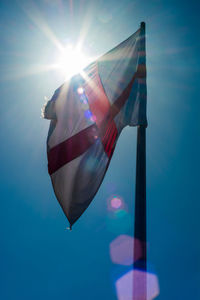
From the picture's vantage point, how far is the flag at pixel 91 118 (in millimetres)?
5496

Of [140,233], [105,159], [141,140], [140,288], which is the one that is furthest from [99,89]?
[140,288]

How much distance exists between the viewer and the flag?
5.50m

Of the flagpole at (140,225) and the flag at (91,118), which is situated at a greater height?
the flag at (91,118)

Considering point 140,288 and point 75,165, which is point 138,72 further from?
point 140,288

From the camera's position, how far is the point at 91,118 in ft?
20.6

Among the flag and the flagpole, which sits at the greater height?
the flag

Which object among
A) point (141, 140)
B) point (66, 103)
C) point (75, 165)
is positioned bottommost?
point (75, 165)

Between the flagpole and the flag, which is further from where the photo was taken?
the flag

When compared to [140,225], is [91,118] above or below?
above

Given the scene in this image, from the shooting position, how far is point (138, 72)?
19.4 ft

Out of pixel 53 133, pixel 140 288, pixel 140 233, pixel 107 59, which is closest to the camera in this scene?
pixel 140 288

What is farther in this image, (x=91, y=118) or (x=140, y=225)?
(x=91, y=118)

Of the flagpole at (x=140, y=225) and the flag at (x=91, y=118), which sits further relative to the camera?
the flag at (x=91, y=118)

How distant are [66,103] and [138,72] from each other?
5.95ft
